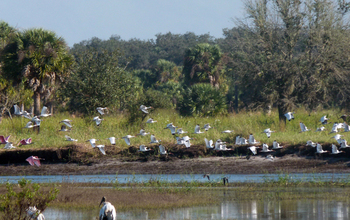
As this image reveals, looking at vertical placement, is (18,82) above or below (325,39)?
below

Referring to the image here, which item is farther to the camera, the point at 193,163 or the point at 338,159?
the point at 193,163

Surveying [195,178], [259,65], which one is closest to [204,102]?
[259,65]

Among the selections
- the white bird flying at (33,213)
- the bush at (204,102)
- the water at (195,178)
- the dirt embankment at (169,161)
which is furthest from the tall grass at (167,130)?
the white bird flying at (33,213)

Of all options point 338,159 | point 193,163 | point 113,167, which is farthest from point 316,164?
point 113,167

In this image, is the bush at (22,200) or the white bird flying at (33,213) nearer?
the bush at (22,200)

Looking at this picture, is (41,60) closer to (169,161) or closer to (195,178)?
(169,161)

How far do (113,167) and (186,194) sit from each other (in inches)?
371

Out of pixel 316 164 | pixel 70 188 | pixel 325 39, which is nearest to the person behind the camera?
pixel 70 188

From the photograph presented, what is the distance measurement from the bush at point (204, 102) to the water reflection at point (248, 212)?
79.9 ft

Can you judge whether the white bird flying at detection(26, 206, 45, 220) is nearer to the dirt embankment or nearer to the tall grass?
the dirt embankment

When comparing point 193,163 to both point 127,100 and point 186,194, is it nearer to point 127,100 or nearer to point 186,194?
point 186,194

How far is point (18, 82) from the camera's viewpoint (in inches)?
1294

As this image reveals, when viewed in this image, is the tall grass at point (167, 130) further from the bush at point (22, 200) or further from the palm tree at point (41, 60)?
the bush at point (22, 200)

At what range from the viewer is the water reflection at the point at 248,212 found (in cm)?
1307
